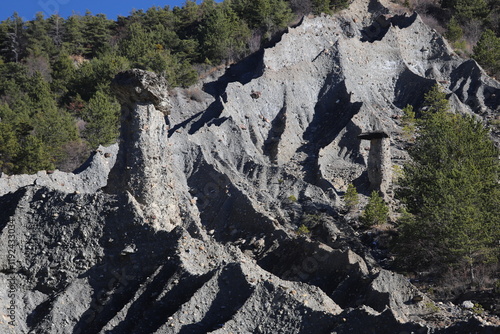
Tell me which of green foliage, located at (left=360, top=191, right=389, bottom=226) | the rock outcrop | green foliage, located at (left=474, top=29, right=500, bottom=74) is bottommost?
green foliage, located at (left=474, top=29, right=500, bottom=74)

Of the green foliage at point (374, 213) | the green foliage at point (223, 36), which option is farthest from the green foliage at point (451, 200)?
the green foliage at point (223, 36)

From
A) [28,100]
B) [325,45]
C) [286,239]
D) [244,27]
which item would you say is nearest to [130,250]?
[286,239]

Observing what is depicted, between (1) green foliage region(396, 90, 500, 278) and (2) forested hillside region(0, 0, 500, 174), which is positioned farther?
(2) forested hillside region(0, 0, 500, 174)

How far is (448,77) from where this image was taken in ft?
160

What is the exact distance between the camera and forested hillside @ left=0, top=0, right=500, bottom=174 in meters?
43.7

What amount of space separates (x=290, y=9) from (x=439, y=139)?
36654mm

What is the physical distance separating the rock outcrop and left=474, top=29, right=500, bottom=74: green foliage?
44.6 feet

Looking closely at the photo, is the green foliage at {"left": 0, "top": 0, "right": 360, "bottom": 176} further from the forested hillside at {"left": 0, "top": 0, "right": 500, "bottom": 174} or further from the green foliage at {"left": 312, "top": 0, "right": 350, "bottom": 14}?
the green foliage at {"left": 312, "top": 0, "right": 350, "bottom": 14}

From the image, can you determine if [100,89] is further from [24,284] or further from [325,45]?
[24,284]

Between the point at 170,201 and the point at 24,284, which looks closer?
the point at 24,284

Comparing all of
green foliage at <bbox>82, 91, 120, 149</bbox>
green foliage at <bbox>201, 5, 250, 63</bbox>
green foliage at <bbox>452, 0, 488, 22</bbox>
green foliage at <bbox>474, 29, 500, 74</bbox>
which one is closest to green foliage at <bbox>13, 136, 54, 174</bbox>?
green foliage at <bbox>82, 91, 120, 149</bbox>

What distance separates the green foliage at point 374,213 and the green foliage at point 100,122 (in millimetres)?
17326

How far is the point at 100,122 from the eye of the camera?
44.8m

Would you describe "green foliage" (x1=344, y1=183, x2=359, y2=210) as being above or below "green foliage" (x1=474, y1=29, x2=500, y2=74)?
above
